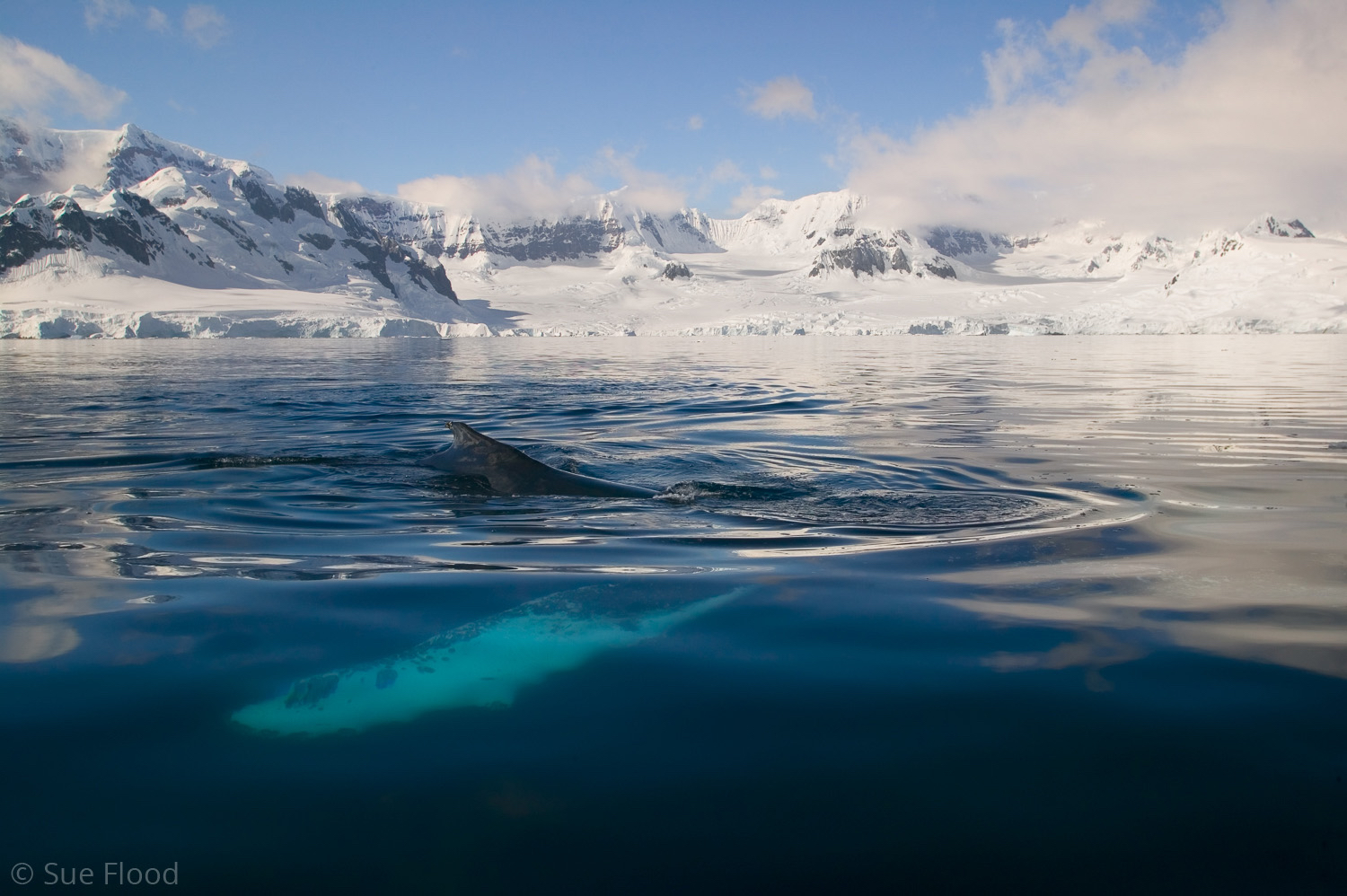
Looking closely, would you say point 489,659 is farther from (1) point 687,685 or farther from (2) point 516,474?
(2) point 516,474

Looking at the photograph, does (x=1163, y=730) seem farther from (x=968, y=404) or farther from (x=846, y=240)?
(x=846, y=240)

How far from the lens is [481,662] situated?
3.04m

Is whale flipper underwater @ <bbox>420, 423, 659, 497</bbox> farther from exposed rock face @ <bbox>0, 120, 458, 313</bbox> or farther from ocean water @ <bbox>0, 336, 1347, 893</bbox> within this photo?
exposed rock face @ <bbox>0, 120, 458, 313</bbox>

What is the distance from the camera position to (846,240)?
7721 inches

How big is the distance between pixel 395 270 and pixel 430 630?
548ft

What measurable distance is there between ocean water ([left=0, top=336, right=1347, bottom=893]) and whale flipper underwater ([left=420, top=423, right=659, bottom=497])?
9.2 inches

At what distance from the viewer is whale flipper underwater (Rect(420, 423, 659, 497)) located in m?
6.73

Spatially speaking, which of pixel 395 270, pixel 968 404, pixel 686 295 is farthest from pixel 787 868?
pixel 395 270

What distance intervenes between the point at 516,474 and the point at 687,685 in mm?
4356

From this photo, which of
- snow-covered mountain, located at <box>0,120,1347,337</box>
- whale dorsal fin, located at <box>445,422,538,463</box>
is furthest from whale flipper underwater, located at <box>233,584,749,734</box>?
snow-covered mountain, located at <box>0,120,1347,337</box>
